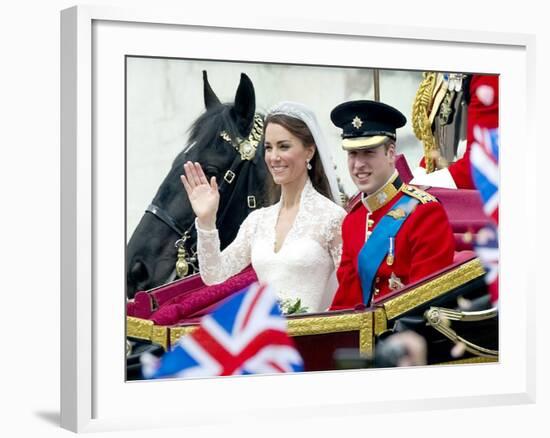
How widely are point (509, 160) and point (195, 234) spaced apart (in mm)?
2047

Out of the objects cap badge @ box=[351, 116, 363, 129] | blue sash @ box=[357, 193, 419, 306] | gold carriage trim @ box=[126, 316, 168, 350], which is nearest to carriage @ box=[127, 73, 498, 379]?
gold carriage trim @ box=[126, 316, 168, 350]

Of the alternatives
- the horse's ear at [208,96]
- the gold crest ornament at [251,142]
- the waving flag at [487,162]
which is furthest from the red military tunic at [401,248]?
the horse's ear at [208,96]

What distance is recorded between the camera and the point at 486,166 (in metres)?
8.37

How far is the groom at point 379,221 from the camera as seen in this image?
25.8 ft

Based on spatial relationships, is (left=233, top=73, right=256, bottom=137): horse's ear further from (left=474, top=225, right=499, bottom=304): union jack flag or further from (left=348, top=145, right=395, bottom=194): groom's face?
(left=474, top=225, right=499, bottom=304): union jack flag

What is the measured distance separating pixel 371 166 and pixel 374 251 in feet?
1.57

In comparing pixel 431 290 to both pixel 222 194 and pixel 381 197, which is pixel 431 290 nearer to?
pixel 381 197

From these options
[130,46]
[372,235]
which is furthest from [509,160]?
[130,46]

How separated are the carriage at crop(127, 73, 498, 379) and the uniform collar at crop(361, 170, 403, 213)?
2.4 inches

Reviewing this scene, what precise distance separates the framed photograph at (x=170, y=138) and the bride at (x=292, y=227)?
0.40 feet

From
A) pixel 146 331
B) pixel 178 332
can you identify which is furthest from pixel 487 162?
pixel 146 331

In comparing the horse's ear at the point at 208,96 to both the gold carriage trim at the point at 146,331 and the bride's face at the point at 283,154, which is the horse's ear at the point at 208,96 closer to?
the bride's face at the point at 283,154

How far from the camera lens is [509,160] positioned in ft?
27.6

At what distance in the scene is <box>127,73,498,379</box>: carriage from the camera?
7398mm
